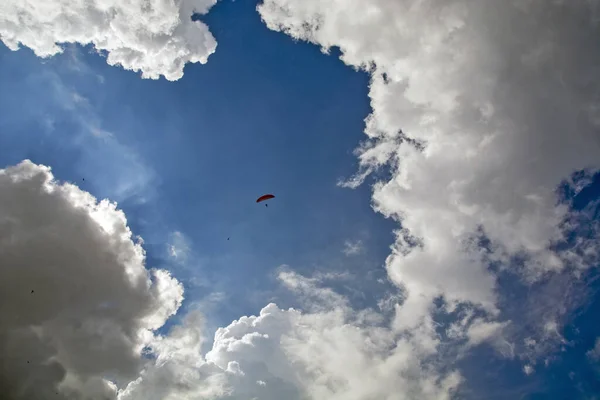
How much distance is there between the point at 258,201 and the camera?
9962 cm
